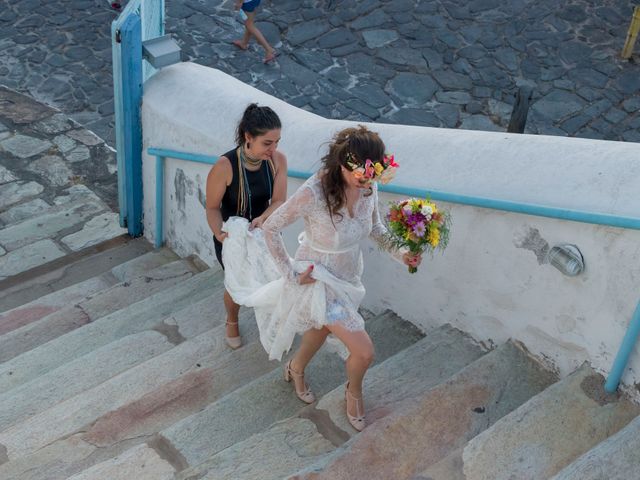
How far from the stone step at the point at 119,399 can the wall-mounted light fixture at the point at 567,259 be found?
A: 1.71m

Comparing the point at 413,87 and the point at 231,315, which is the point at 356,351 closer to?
the point at 231,315

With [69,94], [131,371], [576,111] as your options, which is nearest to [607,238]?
[131,371]

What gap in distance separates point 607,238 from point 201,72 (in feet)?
10.7

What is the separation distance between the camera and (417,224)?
367 cm

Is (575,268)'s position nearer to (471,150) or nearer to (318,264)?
(471,150)

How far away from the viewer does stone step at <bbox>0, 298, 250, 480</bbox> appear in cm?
399

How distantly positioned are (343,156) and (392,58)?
6947 millimetres

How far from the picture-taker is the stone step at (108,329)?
199 inches

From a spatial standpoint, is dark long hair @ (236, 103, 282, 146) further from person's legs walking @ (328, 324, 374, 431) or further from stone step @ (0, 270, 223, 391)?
stone step @ (0, 270, 223, 391)

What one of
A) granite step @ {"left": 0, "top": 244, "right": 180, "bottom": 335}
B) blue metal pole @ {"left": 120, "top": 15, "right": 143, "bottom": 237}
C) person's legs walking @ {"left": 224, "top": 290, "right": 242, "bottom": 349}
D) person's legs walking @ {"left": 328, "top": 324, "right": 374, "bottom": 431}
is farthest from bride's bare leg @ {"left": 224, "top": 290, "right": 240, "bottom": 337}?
blue metal pole @ {"left": 120, "top": 15, "right": 143, "bottom": 237}

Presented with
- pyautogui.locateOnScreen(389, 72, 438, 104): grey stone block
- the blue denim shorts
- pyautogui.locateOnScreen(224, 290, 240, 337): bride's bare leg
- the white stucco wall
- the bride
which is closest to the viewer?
the bride

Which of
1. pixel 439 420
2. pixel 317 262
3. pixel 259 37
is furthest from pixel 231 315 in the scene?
pixel 259 37

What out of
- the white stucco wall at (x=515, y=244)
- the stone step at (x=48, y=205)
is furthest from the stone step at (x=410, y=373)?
the stone step at (x=48, y=205)

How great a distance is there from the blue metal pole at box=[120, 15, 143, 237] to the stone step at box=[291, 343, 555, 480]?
10.3 ft
